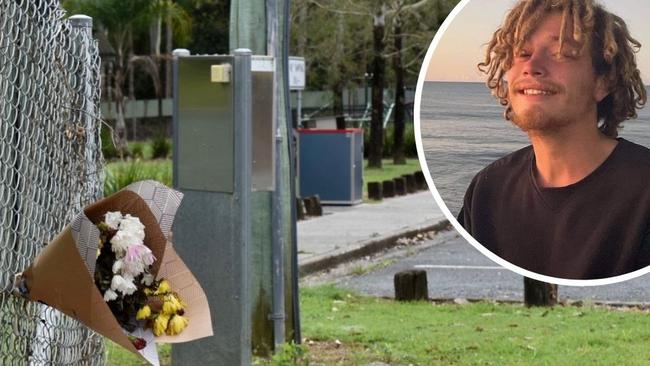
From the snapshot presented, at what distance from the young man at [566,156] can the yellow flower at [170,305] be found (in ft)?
4.09

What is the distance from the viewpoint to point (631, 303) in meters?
11.2

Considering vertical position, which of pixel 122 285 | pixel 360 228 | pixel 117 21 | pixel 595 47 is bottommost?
pixel 360 228

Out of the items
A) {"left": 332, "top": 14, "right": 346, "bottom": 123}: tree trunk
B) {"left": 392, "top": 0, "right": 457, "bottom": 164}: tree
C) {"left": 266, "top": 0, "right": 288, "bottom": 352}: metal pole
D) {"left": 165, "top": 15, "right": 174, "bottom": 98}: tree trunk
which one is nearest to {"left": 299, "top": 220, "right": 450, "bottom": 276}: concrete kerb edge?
{"left": 266, "top": 0, "right": 288, "bottom": 352}: metal pole

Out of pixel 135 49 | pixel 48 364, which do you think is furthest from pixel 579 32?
pixel 135 49

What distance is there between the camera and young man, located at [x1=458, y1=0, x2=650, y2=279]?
12.6ft

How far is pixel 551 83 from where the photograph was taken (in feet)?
12.6

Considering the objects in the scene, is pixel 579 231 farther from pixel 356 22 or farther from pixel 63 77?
pixel 356 22

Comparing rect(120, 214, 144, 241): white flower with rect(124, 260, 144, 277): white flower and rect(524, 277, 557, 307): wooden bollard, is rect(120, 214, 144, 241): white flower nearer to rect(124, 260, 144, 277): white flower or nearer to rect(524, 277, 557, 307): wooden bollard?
rect(124, 260, 144, 277): white flower

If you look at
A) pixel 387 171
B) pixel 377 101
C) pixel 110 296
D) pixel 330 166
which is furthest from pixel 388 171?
pixel 110 296

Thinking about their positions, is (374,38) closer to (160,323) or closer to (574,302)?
(574,302)

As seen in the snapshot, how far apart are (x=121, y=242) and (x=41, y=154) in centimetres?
110

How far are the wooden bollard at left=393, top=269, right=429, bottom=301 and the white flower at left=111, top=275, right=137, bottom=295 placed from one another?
8.10 m

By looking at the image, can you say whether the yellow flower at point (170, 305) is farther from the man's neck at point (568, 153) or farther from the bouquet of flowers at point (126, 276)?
the man's neck at point (568, 153)

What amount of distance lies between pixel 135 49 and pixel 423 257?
37.6 metres
